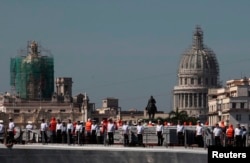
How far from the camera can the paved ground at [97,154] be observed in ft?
151

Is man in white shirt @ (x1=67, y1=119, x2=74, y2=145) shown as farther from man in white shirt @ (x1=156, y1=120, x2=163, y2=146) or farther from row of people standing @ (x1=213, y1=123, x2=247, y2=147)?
row of people standing @ (x1=213, y1=123, x2=247, y2=147)

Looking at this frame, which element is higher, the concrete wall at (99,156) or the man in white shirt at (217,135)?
the man in white shirt at (217,135)

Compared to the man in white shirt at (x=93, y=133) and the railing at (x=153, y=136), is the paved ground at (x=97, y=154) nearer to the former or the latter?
the railing at (x=153, y=136)

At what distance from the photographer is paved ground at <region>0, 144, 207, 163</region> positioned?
45875 millimetres

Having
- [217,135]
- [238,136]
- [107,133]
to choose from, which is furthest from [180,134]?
[238,136]

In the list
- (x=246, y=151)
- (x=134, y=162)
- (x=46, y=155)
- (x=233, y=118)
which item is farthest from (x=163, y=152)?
(x=233, y=118)

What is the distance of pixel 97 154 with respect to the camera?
156ft

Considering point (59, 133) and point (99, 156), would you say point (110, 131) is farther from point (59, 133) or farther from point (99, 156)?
point (99, 156)

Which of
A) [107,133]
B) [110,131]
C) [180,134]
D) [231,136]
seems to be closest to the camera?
[231,136]

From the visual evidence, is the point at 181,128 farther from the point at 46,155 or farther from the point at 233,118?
the point at 233,118

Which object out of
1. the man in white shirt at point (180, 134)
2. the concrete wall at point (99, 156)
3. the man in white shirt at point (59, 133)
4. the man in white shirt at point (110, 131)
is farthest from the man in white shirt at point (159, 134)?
the man in white shirt at point (59, 133)

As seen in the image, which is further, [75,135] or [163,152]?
[75,135]

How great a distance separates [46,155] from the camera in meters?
48.2

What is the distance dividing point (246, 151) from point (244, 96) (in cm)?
15713
